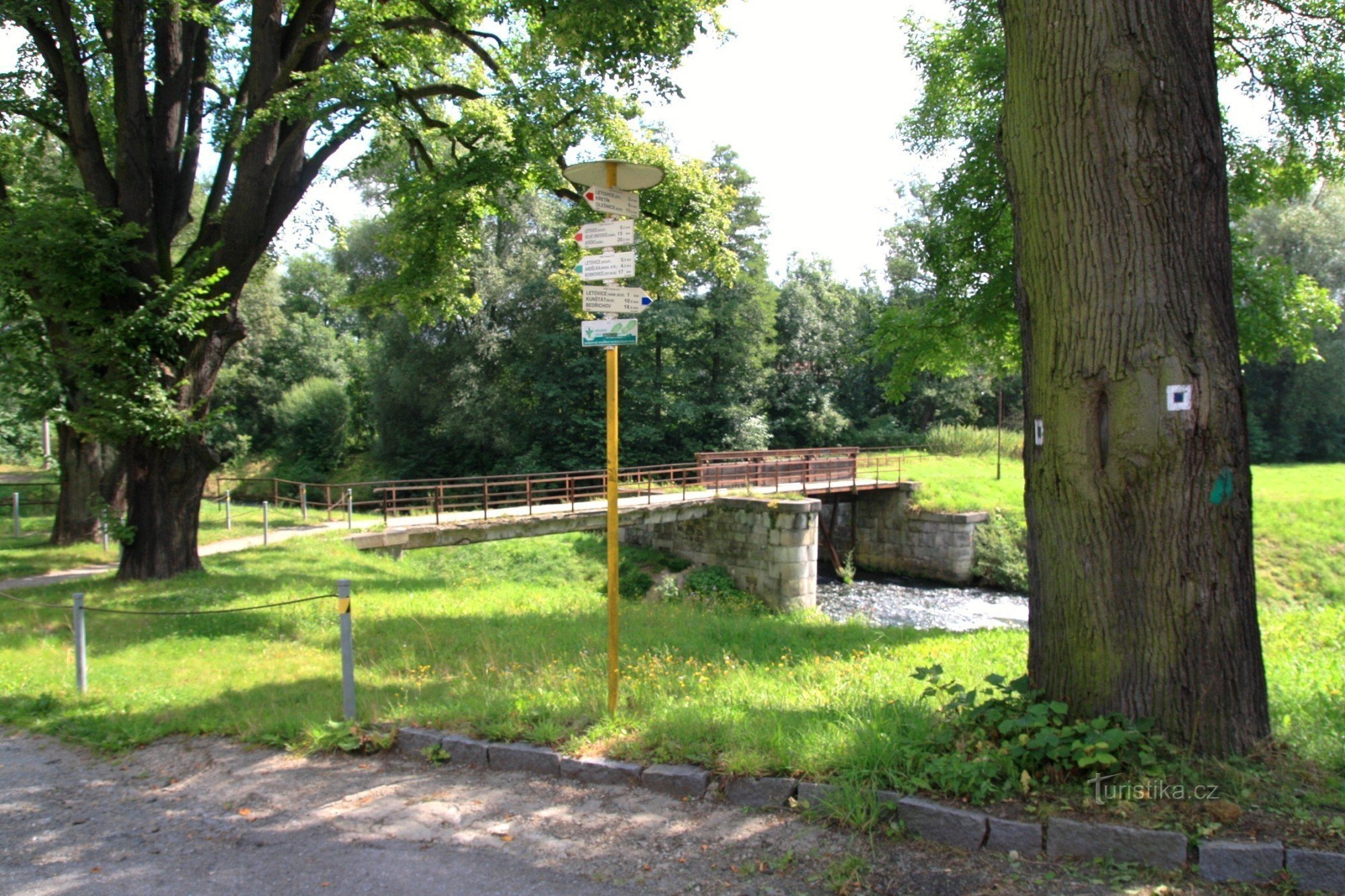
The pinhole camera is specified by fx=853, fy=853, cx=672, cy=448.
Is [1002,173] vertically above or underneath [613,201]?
above

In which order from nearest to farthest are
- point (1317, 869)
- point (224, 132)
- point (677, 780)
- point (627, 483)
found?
point (1317, 869)
point (677, 780)
point (224, 132)
point (627, 483)

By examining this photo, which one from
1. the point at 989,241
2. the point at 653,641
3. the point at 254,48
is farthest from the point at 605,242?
the point at 254,48

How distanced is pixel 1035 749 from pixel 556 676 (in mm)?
3759

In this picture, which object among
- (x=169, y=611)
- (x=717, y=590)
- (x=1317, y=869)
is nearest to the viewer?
(x=1317, y=869)

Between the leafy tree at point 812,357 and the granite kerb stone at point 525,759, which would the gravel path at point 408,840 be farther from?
the leafy tree at point 812,357

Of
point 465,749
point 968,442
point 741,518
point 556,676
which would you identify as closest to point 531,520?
point 741,518

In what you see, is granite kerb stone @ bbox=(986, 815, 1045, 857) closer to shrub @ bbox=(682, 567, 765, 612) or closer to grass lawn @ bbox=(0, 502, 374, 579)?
grass lawn @ bbox=(0, 502, 374, 579)

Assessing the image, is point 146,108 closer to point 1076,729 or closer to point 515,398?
point 1076,729

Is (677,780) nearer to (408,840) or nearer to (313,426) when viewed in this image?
(408,840)

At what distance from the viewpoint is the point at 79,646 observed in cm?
724

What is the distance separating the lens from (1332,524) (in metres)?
25.7

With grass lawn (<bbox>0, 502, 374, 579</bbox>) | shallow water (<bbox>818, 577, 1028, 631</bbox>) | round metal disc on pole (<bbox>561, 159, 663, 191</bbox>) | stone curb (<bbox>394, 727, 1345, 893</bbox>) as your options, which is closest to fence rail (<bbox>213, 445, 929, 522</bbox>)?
grass lawn (<bbox>0, 502, 374, 579</bbox>)

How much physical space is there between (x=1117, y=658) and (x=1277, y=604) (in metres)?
21.7

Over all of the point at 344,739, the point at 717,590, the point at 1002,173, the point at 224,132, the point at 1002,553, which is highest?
the point at 224,132
